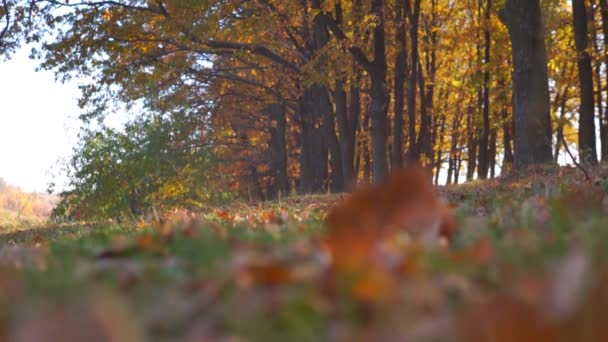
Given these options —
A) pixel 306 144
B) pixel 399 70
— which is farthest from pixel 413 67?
pixel 306 144

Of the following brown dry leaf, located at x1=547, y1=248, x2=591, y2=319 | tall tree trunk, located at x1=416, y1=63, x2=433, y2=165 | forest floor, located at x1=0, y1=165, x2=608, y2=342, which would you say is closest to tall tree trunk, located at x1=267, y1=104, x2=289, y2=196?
tall tree trunk, located at x1=416, y1=63, x2=433, y2=165

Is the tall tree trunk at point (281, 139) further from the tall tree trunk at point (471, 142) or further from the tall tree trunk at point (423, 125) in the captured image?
the tall tree trunk at point (471, 142)

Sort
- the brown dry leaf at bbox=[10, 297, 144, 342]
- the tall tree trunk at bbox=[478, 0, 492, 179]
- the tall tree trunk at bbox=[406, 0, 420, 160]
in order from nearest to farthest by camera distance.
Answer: the brown dry leaf at bbox=[10, 297, 144, 342] < the tall tree trunk at bbox=[406, 0, 420, 160] < the tall tree trunk at bbox=[478, 0, 492, 179]

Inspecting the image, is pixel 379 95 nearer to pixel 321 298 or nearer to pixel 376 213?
pixel 376 213

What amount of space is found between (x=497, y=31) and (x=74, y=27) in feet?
46.6

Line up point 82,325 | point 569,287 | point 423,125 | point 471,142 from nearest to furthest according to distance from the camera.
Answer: point 82,325
point 569,287
point 423,125
point 471,142

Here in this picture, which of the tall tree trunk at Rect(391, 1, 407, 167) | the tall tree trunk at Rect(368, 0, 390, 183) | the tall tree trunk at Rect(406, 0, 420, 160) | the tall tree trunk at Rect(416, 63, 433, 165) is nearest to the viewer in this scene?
the tall tree trunk at Rect(368, 0, 390, 183)

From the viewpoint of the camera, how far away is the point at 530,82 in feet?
43.4

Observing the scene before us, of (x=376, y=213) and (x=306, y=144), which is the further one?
(x=306, y=144)

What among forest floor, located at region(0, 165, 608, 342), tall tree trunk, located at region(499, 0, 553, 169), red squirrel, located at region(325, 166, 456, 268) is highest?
tall tree trunk, located at region(499, 0, 553, 169)

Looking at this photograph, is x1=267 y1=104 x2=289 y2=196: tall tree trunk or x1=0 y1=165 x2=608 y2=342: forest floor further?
x1=267 y1=104 x2=289 y2=196: tall tree trunk

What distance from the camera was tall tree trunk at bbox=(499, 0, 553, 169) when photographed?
43.4 ft

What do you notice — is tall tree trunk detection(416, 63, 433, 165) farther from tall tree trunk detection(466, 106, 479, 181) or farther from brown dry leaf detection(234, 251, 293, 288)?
brown dry leaf detection(234, 251, 293, 288)

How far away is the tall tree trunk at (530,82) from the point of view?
43.4 ft
